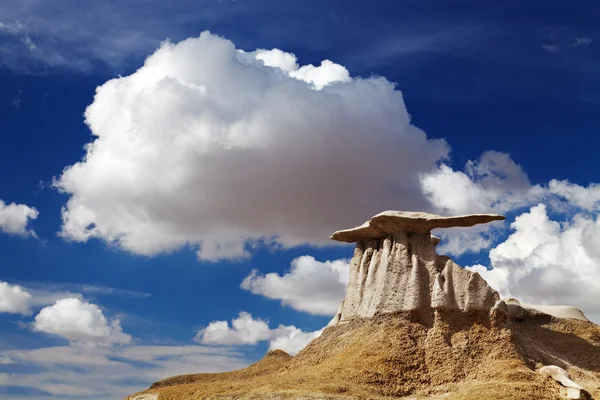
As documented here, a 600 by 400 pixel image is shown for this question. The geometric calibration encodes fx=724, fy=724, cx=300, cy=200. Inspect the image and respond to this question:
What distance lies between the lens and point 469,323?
41.2 m

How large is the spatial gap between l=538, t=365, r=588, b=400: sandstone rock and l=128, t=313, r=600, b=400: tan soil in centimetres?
68

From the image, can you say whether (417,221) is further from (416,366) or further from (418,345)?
(416,366)

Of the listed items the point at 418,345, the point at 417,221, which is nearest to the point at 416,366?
the point at 418,345

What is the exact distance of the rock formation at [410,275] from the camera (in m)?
41.7

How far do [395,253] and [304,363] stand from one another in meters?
8.61

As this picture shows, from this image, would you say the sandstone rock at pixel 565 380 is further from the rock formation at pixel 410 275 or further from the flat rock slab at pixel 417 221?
the flat rock slab at pixel 417 221

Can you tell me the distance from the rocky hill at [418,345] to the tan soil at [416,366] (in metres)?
0.06

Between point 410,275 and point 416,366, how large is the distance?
18.8 ft

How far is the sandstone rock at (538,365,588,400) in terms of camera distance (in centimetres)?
3550

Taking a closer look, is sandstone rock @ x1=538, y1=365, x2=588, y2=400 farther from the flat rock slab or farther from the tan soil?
the flat rock slab

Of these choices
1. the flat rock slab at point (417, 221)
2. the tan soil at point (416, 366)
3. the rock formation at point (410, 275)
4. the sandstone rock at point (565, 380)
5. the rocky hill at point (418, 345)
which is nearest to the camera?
the sandstone rock at point (565, 380)

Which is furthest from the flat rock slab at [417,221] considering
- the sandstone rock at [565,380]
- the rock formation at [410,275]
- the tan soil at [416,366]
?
the sandstone rock at [565,380]

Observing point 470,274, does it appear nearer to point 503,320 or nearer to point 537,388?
point 503,320

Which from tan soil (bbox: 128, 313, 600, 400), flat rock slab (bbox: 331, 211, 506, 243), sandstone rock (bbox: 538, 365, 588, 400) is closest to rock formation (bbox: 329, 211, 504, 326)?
flat rock slab (bbox: 331, 211, 506, 243)
